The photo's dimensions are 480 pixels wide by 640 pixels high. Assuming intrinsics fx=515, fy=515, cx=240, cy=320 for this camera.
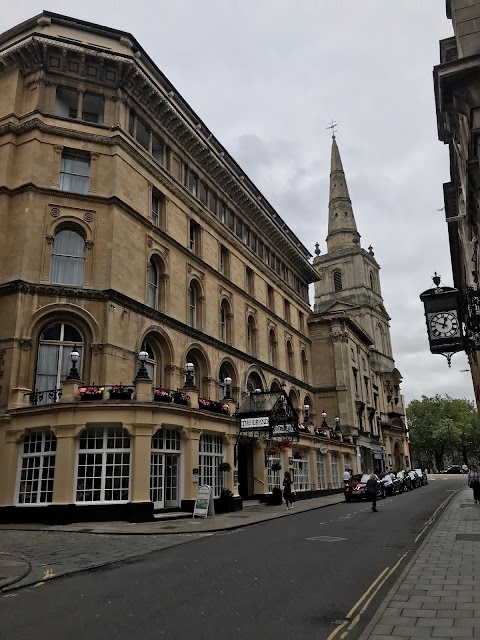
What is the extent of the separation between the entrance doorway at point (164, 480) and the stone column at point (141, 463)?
1.30 m

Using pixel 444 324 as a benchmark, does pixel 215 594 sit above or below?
below

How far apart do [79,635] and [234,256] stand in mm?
32685

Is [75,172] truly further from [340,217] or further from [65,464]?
[340,217]

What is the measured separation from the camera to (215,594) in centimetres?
779

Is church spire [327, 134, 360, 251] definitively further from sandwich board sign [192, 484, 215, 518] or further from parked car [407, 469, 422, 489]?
sandwich board sign [192, 484, 215, 518]

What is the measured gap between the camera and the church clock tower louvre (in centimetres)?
5306

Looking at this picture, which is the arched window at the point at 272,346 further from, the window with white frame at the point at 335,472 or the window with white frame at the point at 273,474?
the window with white frame at the point at 273,474

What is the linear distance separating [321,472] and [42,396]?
24.3 m

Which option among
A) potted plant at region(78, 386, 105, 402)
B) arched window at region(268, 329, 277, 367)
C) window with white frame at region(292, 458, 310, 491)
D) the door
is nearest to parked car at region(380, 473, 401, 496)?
window with white frame at region(292, 458, 310, 491)

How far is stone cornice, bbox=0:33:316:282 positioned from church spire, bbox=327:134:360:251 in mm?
33292

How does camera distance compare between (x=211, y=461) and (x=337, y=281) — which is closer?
(x=211, y=461)

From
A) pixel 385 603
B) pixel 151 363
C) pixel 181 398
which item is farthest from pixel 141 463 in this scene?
pixel 385 603

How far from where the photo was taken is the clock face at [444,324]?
34.8ft

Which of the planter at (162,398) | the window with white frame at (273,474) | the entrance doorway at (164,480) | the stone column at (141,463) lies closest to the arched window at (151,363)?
the planter at (162,398)
